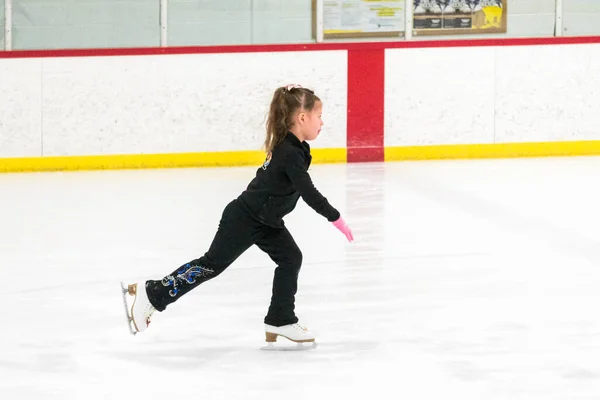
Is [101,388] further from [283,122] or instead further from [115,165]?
[115,165]

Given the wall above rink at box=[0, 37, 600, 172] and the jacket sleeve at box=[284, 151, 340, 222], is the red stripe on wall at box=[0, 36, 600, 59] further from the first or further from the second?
the jacket sleeve at box=[284, 151, 340, 222]

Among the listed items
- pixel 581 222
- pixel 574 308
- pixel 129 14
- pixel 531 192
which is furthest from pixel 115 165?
pixel 574 308

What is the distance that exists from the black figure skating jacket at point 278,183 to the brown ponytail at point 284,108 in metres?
0.03

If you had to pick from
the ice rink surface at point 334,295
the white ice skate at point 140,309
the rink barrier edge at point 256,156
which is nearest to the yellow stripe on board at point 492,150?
the rink barrier edge at point 256,156

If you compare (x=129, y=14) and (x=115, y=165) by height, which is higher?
(x=129, y=14)

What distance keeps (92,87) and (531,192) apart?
3.80 m

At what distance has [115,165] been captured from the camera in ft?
35.6

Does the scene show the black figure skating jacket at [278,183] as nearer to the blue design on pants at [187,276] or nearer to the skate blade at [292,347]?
the blue design on pants at [187,276]

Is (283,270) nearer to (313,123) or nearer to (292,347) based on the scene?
(292,347)

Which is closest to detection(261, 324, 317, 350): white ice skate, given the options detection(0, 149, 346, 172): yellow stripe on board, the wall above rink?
the wall above rink

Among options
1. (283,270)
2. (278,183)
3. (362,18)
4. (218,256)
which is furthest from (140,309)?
(362,18)

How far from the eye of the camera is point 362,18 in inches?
445

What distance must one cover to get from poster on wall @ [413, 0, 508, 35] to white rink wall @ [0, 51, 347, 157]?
2.70ft

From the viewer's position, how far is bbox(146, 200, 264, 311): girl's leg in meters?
4.86
